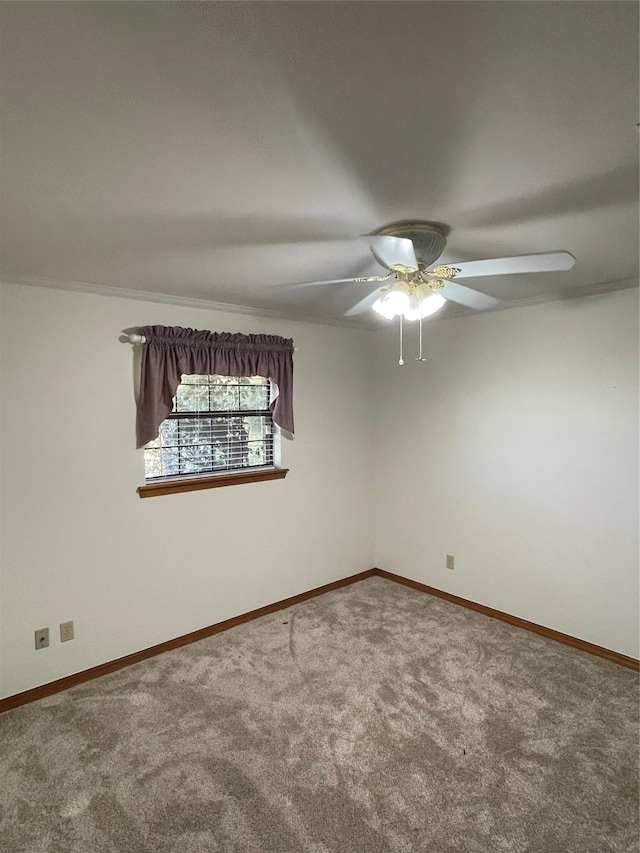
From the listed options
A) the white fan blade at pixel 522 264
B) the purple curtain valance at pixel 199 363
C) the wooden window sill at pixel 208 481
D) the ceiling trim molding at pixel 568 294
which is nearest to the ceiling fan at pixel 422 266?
the white fan blade at pixel 522 264

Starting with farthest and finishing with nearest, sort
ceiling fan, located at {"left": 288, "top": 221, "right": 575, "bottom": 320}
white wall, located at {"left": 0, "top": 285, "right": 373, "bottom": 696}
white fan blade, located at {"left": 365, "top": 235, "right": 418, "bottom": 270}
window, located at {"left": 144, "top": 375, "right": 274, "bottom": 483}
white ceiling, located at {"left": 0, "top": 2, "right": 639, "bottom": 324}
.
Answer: window, located at {"left": 144, "top": 375, "right": 274, "bottom": 483}
white wall, located at {"left": 0, "top": 285, "right": 373, "bottom": 696}
ceiling fan, located at {"left": 288, "top": 221, "right": 575, "bottom": 320}
white fan blade, located at {"left": 365, "top": 235, "right": 418, "bottom": 270}
white ceiling, located at {"left": 0, "top": 2, "right": 639, "bottom": 324}

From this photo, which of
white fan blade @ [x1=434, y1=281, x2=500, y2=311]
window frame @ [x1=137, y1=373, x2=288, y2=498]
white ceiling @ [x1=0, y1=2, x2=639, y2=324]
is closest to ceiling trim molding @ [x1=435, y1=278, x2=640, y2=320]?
white ceiling @ [x1=0, y1=2, x2=639, y2=324]

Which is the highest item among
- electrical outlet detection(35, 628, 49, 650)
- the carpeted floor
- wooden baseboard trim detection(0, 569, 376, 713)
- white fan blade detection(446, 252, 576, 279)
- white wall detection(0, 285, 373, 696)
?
white fan blade detection(446, 252, 576, 279)

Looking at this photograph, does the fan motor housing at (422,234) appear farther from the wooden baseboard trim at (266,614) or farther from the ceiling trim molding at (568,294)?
the wooden baseboard trim at (266,614)

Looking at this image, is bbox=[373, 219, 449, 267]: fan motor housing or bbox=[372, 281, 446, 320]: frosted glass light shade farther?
bbox=[372, 281, 446, 320]: frosted glass light shade

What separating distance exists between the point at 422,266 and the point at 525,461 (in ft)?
6.21

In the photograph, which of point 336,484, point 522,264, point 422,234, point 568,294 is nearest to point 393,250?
point 422,234

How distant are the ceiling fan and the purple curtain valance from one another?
1.36 metres

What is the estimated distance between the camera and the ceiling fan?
5.43ft

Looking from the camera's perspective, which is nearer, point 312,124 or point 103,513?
point 312,124

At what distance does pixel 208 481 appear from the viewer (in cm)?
320

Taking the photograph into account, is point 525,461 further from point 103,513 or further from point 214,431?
point 103,513

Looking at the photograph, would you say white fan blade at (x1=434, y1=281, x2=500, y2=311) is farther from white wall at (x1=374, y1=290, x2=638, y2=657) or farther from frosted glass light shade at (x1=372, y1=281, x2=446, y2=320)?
white wall at (x1=374, y1=290, x2=638, y2=657)

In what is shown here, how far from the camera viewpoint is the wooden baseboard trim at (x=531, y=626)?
9.30 ft
